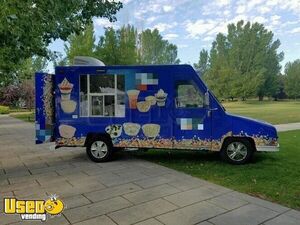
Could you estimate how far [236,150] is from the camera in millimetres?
7801

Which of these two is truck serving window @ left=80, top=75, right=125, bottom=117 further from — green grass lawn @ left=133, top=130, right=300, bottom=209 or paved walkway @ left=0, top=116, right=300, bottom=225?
green grass lawn @ left=133, top=130, right=300, bottom=209

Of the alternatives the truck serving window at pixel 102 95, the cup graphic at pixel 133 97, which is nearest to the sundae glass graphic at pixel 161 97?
the cup graphic at pixel 133 97

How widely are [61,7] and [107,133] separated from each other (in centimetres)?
380

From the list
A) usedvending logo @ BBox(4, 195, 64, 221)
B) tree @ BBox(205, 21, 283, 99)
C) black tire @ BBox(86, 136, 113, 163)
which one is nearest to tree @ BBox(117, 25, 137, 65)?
black tire @ BBox(86, 136, 113, 163)

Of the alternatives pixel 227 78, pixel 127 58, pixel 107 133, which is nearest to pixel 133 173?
pixel 107 133

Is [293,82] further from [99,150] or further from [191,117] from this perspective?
[99,150]

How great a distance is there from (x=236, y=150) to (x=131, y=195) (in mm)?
3364

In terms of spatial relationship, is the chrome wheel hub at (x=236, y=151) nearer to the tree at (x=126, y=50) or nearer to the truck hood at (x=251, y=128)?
the truck hood at (x=251, y=128)

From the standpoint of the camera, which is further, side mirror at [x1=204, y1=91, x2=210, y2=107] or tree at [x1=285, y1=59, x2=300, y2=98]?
tree at [x1=285, y1=59, x2=300, y2=98]

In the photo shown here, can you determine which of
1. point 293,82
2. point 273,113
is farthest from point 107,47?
point 293,82

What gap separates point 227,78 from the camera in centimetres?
6969

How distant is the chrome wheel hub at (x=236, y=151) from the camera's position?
25.5 feet

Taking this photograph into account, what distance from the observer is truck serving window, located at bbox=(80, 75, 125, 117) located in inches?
316

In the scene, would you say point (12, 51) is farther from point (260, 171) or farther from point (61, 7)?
point (260, 171)
